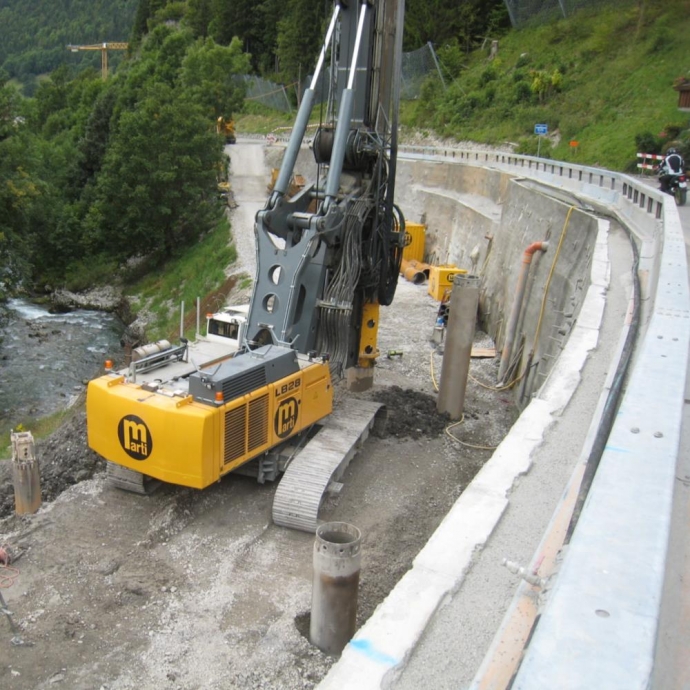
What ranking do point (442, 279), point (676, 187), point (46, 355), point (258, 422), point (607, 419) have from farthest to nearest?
point (46, 355), point (442, 279), point (676, 187), point (258, 422), point (607, 419)

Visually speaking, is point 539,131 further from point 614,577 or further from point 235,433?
point 614,577

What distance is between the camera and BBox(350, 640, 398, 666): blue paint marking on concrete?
3789 mm

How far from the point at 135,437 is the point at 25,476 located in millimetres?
2413

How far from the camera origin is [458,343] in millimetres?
13297

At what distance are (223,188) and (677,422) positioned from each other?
38908 mm

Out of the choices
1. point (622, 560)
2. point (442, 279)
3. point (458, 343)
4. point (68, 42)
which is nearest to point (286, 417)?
point (458, 343)

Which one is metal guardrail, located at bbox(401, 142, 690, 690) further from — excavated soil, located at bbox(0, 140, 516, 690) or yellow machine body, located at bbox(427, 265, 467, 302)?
yellow machine body, located at bbox(427, 265, 467, 302)

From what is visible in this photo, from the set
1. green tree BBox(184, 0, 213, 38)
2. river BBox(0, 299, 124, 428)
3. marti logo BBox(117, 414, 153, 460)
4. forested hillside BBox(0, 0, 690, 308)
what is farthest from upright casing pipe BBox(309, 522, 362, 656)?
green tree BBox(184, 0, 213, 38)

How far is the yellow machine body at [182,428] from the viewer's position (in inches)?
354

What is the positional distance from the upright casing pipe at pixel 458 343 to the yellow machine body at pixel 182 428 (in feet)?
13.2

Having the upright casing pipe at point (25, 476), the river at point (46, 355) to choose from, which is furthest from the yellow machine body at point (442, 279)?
the upright casing pipe at point (25, 476)

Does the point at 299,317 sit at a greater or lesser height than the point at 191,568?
greater

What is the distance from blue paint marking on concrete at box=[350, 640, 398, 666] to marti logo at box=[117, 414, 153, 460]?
5.82 metres

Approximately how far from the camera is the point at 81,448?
13.0 meters
